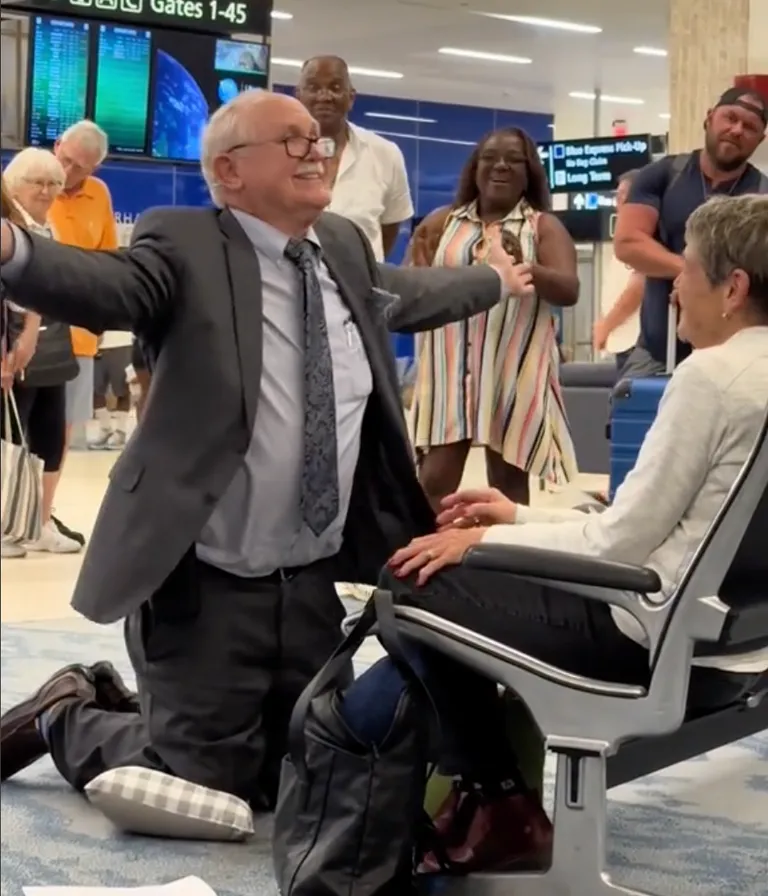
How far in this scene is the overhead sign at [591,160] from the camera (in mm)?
2867

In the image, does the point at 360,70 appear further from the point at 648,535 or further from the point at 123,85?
the point at 648,535

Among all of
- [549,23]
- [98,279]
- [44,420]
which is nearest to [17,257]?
[98,279]

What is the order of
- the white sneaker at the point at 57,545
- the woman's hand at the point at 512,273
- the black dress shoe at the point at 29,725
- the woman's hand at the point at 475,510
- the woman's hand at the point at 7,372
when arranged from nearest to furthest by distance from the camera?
1. the woman's hand at the point at 475,510
2. the woman's hand at the point at 7,372
3. the black dress shoe at the point at 29,725
4. the woman's hand at the point at 512,273
5. the white sneaker at the point at 57,545

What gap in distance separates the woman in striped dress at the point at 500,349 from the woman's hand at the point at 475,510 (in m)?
0.74

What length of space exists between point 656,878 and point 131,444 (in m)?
1.13

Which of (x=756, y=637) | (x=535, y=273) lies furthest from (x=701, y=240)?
(x=535, y=273)

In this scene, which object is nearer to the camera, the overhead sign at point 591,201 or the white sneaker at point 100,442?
the overhead sign at point 591,201

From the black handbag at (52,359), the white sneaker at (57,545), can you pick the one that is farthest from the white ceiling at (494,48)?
the white sneaker at (57,545)

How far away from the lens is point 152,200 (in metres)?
2.94

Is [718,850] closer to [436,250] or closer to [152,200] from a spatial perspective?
[436,250]

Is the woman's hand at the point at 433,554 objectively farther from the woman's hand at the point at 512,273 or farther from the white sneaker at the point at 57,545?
the white sneaker at the point at 57,545

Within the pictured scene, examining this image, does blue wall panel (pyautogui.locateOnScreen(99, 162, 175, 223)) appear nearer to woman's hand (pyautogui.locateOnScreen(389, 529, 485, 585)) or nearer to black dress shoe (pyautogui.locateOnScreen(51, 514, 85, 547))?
woman's hand (pyautogui.locateOnScreen(389, 529, 485, 585))

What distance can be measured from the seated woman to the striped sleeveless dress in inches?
39.0

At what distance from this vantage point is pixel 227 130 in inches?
96.4
